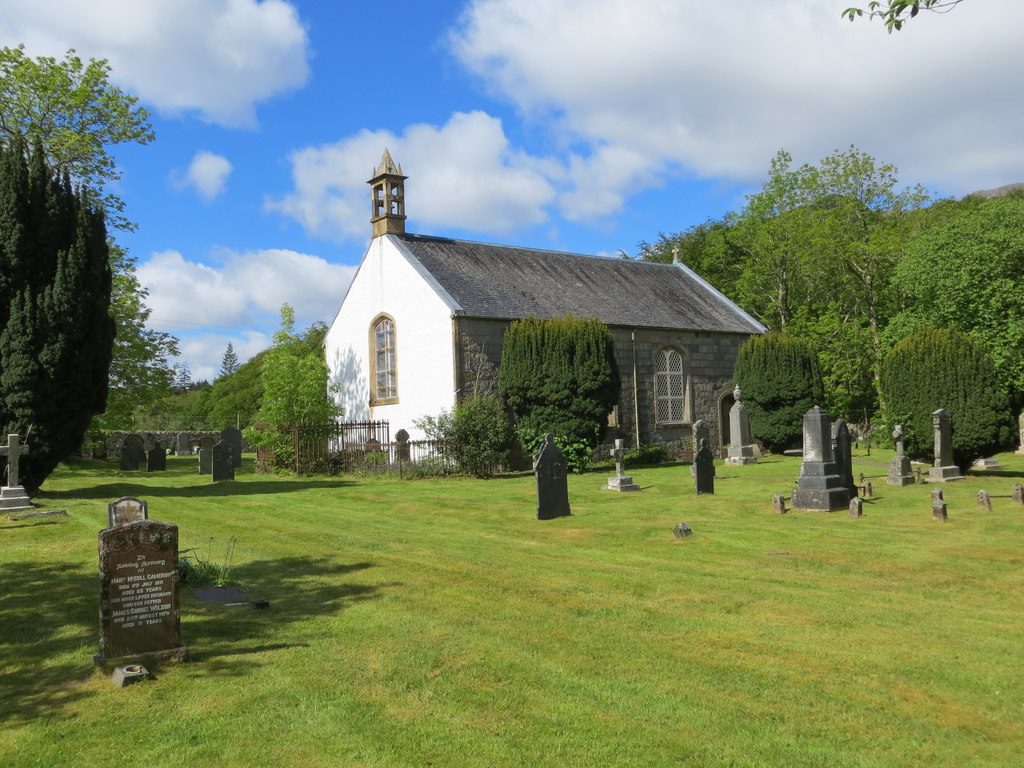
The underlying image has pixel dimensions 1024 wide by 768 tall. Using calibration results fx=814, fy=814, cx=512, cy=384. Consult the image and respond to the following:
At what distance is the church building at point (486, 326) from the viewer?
85.0 feet

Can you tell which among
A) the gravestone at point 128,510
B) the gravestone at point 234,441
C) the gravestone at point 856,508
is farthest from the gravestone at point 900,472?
the gravestone at point 234,441

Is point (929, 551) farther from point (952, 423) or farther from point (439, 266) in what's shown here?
point (439, 266)

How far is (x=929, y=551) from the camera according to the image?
34.8ft

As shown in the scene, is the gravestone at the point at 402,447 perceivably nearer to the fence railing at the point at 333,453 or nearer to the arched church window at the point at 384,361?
the fence railing at the point at 333,453

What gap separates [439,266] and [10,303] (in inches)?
544

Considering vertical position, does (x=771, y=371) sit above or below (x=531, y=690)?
above

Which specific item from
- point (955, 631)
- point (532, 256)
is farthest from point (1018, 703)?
point (532, 256)

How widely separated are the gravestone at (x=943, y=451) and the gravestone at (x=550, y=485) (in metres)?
9.71

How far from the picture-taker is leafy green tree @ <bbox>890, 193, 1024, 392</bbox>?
99.0 feet

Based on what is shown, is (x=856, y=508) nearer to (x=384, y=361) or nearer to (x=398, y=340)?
(x=398, y=340)

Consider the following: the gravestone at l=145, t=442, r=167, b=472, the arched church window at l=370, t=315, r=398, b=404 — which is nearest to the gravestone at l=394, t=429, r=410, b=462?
the arched church window at l=370, t=315, r=398, b=404

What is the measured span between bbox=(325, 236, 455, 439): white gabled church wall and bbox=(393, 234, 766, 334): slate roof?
2.75 ft

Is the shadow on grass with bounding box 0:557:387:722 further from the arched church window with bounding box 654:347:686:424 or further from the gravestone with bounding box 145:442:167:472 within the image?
the gravestone with bounding box 145:442:167:472

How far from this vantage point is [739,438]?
27438 mm
